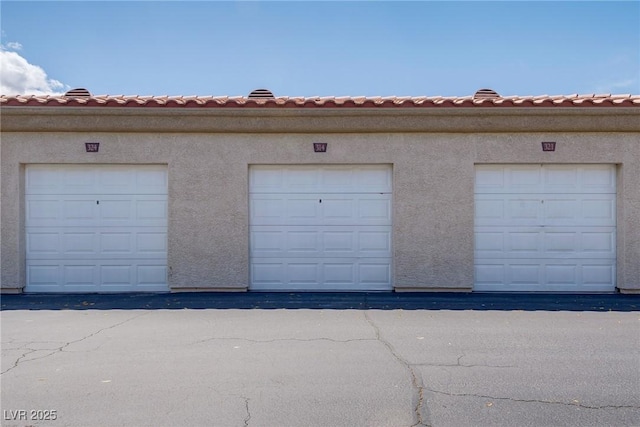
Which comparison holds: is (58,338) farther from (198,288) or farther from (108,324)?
(198,288)

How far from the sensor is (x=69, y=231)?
31.9 feet

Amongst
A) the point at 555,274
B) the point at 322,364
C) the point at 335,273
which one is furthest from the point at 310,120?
the point at 555,274

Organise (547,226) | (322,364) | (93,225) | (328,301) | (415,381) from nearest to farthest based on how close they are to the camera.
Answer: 1. (415,381)
2. (322,364)
3. (328,301)
4. (547,226)
5. (93,225)

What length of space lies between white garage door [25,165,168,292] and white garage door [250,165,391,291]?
195 cm

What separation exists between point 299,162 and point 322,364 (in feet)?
16.9

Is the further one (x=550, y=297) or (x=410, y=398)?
(x=550, y=297)

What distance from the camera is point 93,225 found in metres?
9.71

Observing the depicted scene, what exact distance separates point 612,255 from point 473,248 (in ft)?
8.82

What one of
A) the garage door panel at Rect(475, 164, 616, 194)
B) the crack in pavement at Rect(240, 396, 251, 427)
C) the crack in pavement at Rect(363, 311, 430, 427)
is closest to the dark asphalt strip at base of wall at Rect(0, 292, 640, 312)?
the garage door panel at Rect(475, 164, 616, 194)

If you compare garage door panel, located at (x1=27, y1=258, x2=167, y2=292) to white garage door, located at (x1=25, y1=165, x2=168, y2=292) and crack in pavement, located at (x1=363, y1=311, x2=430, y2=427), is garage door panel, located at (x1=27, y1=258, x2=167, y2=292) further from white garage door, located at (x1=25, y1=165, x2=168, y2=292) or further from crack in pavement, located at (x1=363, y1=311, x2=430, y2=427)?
crack in pavement, located at (x1=363, y1=311, x2=430, y2=427)

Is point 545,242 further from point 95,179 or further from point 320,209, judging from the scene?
point 95,179

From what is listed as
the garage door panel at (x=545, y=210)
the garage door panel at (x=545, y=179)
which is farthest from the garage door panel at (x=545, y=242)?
the garage door panel at (x=545, y=179)

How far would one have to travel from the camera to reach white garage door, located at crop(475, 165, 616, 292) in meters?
9.59

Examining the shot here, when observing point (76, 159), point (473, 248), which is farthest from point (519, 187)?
point (76, 159)
